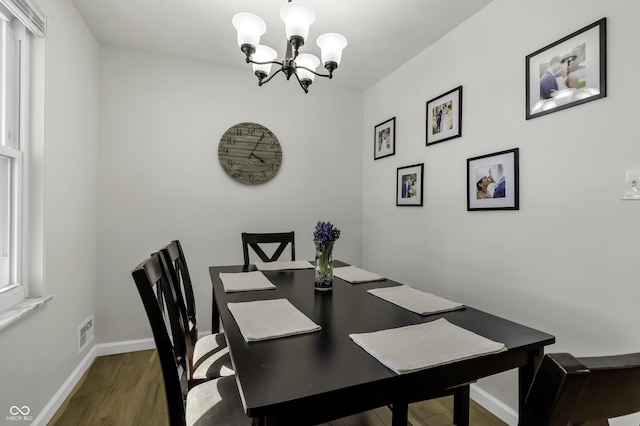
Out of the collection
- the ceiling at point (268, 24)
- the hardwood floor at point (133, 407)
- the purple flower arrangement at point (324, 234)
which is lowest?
the hardwood floor at point (133, 407)

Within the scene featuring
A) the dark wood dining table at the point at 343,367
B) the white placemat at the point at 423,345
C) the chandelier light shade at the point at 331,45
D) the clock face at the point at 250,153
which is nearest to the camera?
the dark wood dining table at the point at 343,367

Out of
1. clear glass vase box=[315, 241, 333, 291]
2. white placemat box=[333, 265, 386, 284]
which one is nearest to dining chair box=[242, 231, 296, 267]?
white placemat box=[333, 265, 386, 284]

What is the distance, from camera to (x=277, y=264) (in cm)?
224

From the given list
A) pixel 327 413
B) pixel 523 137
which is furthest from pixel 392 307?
pixel 523 137

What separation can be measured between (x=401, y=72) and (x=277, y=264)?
2008mm

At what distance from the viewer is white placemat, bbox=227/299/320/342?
3.35ft

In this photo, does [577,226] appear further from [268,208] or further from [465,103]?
[268,208]

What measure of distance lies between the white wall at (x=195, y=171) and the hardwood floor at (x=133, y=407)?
519 mm

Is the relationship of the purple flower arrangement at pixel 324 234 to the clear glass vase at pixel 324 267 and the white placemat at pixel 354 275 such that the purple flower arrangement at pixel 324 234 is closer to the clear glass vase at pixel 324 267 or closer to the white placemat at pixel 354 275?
the clear glass vase at pixel 324 267

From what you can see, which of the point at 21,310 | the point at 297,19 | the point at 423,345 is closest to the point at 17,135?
the point at 21,310

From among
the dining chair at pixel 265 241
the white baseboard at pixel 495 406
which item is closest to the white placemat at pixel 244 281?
the dining chair at pixel 265 241

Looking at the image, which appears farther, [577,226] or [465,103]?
[465,103]

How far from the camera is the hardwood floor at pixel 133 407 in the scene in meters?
1.73

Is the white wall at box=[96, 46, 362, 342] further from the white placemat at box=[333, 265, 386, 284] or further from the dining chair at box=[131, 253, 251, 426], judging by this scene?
the dining chair at box=[131, 253, 251, 426]
